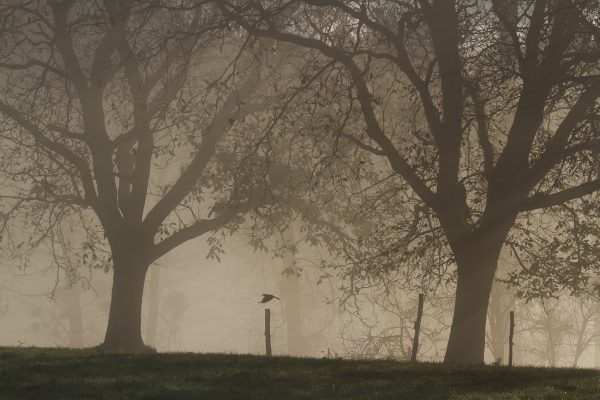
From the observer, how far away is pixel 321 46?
16688mm

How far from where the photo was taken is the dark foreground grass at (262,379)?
34.3ft

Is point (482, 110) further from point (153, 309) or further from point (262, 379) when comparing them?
point (153, 309)

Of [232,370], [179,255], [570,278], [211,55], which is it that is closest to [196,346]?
[179,255]

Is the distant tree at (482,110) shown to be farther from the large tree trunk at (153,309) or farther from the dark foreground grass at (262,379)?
the large tree trunk at (153,309)

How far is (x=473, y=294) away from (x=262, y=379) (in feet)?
21.6

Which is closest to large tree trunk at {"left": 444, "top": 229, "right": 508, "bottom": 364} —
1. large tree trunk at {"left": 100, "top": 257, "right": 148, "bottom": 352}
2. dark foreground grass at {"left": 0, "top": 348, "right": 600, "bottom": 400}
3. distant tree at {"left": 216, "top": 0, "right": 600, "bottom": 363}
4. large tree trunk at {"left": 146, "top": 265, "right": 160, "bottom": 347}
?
distant tree at {"left": 216, "top": 0, "right": 600, "bottom": 363}

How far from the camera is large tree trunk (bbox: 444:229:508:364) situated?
16.7 m

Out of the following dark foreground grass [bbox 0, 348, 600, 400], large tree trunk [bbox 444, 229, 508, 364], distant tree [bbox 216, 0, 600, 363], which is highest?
distant tree [bbox 216, 0, 600, 363]

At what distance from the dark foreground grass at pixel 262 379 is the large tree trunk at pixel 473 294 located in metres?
3.09

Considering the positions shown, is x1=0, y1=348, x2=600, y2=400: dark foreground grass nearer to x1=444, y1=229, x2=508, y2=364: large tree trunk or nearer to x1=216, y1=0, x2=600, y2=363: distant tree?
x1=444, y1=229, x2=508, y2=364: large tree trunk

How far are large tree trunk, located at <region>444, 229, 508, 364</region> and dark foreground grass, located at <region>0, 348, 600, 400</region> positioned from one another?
309 centimetres

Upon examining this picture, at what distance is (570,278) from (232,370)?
9.05 metres

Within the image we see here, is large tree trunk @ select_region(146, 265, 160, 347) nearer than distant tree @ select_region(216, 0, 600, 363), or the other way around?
distant tree @ select_region(216, 0, 600, 363)

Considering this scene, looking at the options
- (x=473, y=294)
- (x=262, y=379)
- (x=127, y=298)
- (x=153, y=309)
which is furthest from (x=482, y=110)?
(x=153, y=309)
